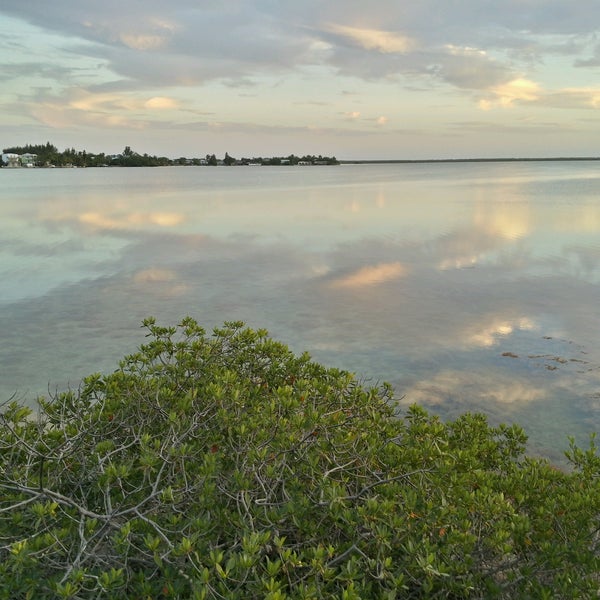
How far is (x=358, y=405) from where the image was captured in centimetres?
423

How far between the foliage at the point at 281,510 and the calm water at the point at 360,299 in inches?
119

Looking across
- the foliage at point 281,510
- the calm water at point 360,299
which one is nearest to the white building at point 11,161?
the calm water at point 360,299

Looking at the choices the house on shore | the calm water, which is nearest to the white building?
the house on shore

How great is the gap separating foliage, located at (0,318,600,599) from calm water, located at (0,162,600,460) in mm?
3022

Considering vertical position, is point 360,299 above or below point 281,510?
below

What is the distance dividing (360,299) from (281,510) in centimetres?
928

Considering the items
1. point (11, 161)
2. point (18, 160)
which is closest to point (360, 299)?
point (11, 161)

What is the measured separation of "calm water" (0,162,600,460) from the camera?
25.1ft

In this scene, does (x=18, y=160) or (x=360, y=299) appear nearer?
(x=360, y=299)

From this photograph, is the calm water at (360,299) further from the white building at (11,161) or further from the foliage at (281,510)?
the white building at (11,161)

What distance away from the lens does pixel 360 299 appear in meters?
12.0

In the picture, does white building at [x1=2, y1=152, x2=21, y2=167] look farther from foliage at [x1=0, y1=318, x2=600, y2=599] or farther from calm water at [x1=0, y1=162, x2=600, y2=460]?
foliage at [x1=0, y1=318, x2=600, y2=599]

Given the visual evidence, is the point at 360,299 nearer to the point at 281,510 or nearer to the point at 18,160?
the point at 281,510

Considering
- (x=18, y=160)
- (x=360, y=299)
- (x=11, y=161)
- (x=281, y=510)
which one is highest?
(x=18, y=160)
